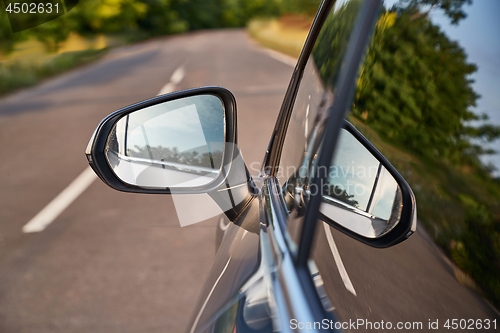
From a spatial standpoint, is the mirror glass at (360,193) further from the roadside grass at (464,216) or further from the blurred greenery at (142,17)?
the blurred greenery at (142,17)

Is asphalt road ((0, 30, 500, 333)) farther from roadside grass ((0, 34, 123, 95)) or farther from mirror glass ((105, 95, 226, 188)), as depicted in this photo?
roadside grass ((0, 34, 123, 95))

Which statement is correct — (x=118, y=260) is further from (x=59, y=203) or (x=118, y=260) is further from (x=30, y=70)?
(x=30, y=70)

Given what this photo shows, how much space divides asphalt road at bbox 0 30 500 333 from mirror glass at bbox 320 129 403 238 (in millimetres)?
55

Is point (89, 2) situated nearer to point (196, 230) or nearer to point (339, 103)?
point (196, 230)

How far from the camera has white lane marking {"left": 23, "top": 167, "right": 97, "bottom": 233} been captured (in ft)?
15.3

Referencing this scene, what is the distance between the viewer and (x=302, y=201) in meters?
1.25

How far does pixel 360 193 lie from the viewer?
45.0 inches

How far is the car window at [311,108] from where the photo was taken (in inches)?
45.6

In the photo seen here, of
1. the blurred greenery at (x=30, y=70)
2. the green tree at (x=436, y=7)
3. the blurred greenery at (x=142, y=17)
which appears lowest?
the blurred greenery at (x=142, y=17)

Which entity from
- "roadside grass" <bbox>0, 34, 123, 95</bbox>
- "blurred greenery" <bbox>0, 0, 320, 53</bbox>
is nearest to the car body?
"blurred greenery" <bbox>0, 0, 320, 53</bbox>

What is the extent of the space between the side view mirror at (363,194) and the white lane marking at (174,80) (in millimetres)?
11101

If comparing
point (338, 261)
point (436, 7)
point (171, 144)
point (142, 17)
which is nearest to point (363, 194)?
point (338, 261)

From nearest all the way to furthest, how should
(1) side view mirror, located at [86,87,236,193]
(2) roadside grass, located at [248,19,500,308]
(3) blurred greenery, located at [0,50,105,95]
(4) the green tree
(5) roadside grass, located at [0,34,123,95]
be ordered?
(2) roadside grass, located at [248,19,500,308]
(4) the green tree
(1) side view mirror, located at [86,87,236,193]
(3) blurred greenery, located at [0,50,105,95]
(5) roadside grass, located at [0,34,123,95]

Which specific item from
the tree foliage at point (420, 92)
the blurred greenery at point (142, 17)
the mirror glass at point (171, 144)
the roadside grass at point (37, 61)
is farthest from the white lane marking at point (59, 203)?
the roadside grass at point (37, 61)
